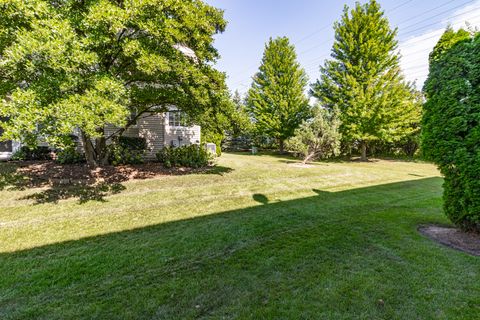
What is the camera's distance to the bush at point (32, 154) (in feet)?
31.2

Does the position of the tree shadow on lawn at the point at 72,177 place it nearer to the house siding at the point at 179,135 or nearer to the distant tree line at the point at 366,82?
the house siding at the point at 179,135

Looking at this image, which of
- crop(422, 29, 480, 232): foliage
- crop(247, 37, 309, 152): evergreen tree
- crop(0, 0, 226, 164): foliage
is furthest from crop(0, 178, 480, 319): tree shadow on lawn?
crop(247, 37, 309, 152): evergreen tree

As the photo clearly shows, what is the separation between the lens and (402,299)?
2355 mm

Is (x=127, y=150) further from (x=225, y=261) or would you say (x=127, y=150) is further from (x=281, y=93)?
(x=281, y=93)

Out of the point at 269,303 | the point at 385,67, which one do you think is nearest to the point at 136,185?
the point at 269,303

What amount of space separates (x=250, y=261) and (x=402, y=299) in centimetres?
173

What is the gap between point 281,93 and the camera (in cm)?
2006

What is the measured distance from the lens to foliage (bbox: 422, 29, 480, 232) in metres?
3.58

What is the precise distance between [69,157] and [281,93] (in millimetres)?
16090

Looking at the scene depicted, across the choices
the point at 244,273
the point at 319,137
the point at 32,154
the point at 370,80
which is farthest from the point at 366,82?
the point at 32,154

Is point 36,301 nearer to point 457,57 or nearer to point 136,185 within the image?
point 136,185

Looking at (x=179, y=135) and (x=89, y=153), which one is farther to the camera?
Result: (x=179, y=135)

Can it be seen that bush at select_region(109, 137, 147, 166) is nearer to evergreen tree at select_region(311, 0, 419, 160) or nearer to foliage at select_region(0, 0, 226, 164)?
foliage at select_region(0, 0, 226, 164)

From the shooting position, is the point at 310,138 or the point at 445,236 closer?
the point at 445,236
